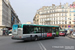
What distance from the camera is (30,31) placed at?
59.5 ft

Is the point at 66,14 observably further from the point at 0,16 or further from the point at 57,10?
the point at 0,16

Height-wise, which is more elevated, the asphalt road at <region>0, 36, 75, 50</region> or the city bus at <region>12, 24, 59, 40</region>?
the city bus at <region>12, 24, 59, 40</region>

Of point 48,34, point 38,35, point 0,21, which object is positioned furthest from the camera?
point 0,21

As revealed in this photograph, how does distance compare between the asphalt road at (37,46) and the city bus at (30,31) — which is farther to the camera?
the city bus at (30,31)

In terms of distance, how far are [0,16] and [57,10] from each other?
4076 centimetres

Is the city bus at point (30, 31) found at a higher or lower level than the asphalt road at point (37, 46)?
Answer: higher

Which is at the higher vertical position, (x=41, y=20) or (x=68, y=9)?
(x=68, y=9)

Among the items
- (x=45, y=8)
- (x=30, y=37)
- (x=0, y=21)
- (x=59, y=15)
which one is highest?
(x=45, y=8)

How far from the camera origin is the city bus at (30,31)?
16922 millimetres

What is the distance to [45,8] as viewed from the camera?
8838cm

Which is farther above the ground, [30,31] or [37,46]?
[30,31]

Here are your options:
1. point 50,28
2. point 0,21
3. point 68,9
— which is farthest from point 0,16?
point 68,9

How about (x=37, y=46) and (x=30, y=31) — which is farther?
(x=30, y=31)

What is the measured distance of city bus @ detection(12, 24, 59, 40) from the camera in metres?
16.9
